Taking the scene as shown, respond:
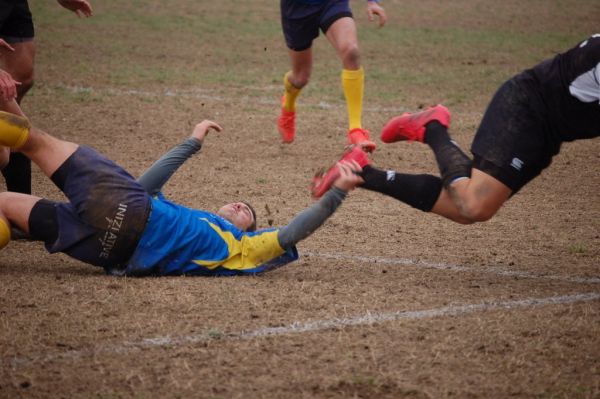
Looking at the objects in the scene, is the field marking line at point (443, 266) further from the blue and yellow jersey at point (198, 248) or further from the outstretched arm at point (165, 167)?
the outstretched arm at point (165, 167)

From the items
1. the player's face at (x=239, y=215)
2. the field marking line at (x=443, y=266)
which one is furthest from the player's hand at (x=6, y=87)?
the field marking line at (x=443, y=266)

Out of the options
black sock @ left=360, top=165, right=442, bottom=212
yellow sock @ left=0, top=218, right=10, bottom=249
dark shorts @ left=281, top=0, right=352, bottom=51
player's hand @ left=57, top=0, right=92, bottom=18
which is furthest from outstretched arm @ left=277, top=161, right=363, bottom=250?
player's hand @ left=57, top=0, right=92, bottom=18

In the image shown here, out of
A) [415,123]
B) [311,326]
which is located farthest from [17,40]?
[311,326]

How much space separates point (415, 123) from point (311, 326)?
6.30ft

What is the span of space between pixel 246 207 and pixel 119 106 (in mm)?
5717

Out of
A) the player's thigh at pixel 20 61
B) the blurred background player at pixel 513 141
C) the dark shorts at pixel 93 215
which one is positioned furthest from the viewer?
the player's thigh at pixel 20 61

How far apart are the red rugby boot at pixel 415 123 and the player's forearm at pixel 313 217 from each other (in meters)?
0.94

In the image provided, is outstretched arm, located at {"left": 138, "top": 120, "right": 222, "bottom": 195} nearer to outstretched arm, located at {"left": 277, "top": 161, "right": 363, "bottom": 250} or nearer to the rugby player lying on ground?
the rugby player lying on ground

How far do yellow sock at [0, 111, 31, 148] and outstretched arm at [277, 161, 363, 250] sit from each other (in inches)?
65.5

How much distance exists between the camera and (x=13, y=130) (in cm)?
575

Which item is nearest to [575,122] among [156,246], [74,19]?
[156,246]

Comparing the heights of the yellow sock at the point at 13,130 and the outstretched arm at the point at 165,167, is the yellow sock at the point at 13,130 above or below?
above

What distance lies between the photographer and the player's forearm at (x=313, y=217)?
575 centimetres

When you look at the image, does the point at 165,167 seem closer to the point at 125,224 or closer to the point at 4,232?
the point at 125,224
